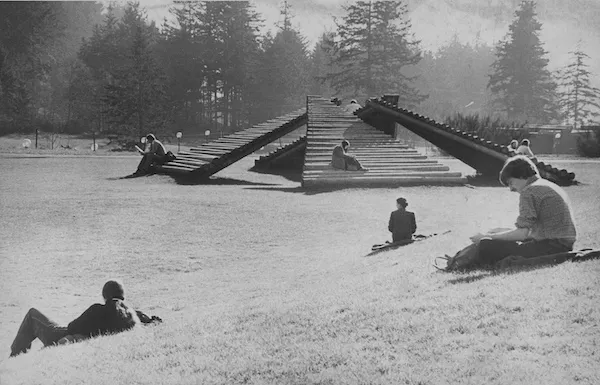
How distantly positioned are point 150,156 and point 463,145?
42.6 ft

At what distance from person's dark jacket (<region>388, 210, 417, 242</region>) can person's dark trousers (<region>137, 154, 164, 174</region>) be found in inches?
617

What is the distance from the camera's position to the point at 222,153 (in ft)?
83.0

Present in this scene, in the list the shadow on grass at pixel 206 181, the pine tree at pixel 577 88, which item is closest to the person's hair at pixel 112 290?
the shadow on grass at pixel 206 181

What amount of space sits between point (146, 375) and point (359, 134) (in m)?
21.5

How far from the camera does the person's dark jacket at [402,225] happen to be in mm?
12242

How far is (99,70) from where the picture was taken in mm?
65062

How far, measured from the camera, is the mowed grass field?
5160mm

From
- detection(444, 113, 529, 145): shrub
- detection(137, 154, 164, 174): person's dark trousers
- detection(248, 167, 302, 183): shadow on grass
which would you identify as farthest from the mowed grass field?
detection(444, 113, 529, 145): shrub

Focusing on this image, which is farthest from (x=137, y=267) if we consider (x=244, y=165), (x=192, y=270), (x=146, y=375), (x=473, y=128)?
(x=473, y=128)

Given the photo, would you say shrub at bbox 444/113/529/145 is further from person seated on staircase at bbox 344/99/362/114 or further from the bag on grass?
the bag on grass

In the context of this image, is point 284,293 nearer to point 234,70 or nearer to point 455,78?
point 234,70

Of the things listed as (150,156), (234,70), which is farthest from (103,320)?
(234,70)

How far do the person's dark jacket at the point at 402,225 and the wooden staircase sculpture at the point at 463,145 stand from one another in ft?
41.0

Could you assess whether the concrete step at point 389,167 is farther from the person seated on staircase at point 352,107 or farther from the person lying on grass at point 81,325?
the person lying on grass at point 81,325
